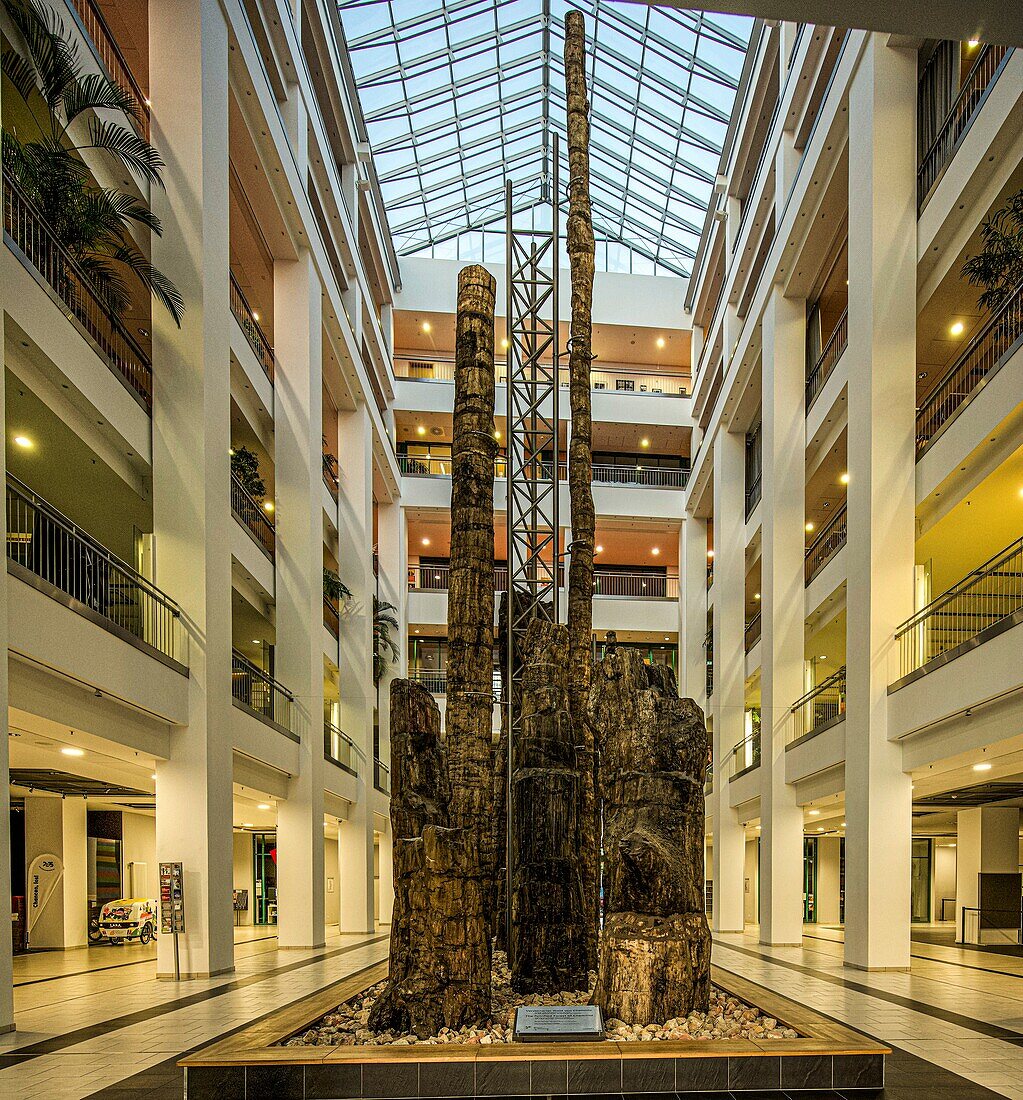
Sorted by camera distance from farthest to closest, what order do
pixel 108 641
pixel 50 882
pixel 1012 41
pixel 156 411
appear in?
pixel 50 882
pixel 156 411
pixel 108 641
pixel 1012 41

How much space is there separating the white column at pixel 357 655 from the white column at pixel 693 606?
10.8m

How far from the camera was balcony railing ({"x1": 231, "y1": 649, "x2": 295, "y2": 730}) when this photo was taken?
62.1 ft

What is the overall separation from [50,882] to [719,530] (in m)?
20.3

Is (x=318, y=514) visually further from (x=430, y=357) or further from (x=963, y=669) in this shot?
(x=430, y=357)

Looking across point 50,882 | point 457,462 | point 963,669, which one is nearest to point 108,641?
point 457,462

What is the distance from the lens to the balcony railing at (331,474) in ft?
95.2

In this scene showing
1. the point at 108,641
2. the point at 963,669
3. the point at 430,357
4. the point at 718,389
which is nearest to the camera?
the point at 108,641

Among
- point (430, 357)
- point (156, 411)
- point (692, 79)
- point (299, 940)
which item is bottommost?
point (299, 940)

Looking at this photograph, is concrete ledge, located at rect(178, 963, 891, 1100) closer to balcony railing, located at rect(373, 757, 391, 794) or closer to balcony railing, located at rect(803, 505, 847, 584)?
balcony railing, located at rect(803, 505, 847, 584)

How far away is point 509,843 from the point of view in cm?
972

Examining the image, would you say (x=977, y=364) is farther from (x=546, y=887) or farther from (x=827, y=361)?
(x=546, y=887)

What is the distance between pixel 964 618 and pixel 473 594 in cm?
1358

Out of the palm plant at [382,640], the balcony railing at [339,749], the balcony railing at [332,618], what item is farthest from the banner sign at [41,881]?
the palm plant at [382,640]

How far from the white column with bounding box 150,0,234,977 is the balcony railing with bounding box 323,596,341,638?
1256 centimetres
